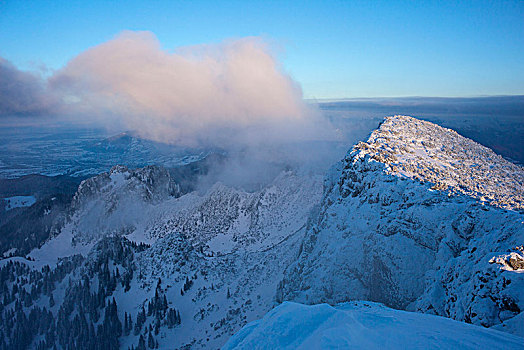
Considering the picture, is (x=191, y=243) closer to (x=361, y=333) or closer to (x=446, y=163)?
(x=446, y=163)

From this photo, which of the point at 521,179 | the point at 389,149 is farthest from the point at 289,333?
the point at 521,179

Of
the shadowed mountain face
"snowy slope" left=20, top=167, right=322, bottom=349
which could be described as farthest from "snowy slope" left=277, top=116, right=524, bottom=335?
"snowy slope" left=20, top=167, right=322, bottom=349

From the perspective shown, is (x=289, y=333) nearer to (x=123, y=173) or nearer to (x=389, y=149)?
(x=389, y=149)

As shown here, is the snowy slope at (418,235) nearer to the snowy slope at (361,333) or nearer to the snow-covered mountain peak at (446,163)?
the snow-covered mountain peak at (446,163)

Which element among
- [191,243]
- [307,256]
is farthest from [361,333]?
[191,243]

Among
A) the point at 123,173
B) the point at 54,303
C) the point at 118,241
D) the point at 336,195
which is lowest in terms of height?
the point at 54,303

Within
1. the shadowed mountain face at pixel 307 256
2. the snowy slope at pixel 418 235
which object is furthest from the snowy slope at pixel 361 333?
the snowy slope at pixel 418 235

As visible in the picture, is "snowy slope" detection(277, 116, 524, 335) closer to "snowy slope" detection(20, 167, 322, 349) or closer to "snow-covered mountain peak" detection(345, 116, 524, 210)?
"snow-covered mountain peak" detection(345, 116, 524, 210)
